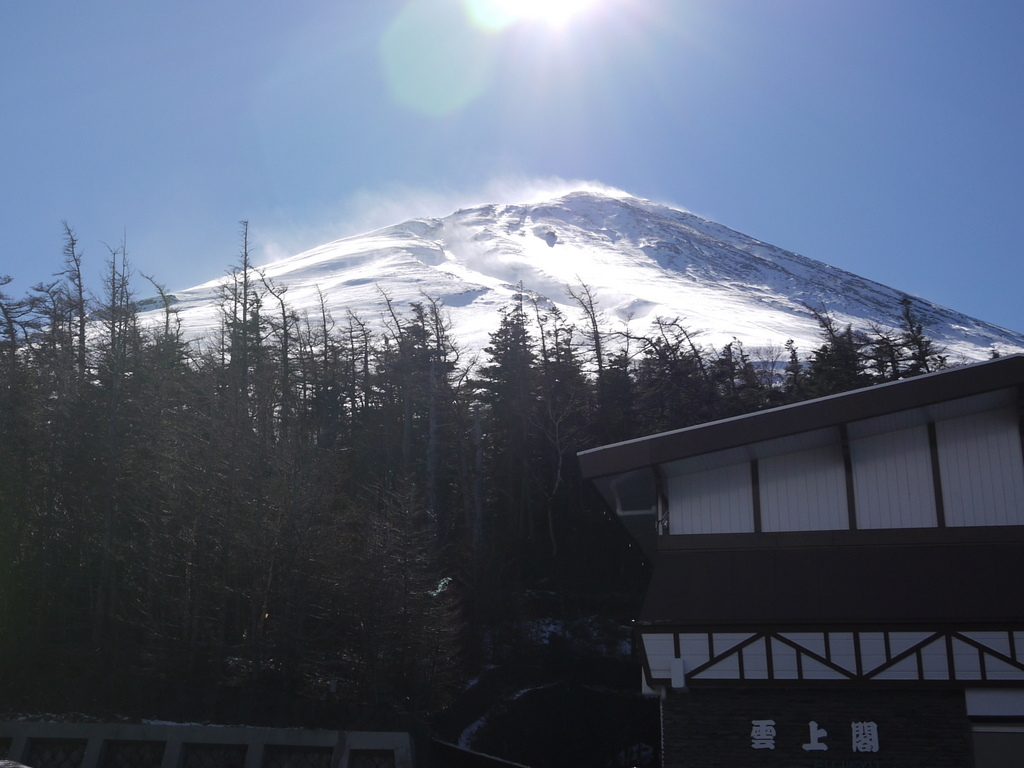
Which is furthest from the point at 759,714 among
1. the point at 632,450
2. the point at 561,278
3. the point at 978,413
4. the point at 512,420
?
the point at 561,278

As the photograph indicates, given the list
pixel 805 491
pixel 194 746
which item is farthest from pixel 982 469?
pixel 194 746

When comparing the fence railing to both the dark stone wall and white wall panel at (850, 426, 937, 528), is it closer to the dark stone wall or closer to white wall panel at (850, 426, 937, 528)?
the dark stone wall

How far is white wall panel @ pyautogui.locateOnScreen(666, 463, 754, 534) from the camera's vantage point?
12047mm

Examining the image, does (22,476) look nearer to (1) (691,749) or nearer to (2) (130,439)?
(2) (130,439)

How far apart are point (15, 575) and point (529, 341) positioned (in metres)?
18.1

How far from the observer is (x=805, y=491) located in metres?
12.0

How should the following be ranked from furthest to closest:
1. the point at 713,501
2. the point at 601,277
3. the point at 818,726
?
the point at 601,277, the point at 713,501, the point at 818,726

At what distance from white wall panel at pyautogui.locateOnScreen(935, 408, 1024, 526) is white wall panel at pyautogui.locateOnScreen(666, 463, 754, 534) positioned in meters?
2.61

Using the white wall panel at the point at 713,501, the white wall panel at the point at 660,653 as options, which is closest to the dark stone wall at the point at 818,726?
the white wall panel at the point at 660,653

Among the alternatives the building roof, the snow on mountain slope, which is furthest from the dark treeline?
the snow on mountain slope

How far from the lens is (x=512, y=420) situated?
A: 98.9 feet

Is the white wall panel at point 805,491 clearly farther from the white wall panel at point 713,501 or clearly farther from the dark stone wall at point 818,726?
the dark stone wall at point 818,726

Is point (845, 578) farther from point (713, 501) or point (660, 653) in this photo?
point (660, 653)

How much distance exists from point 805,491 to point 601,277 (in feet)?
320
